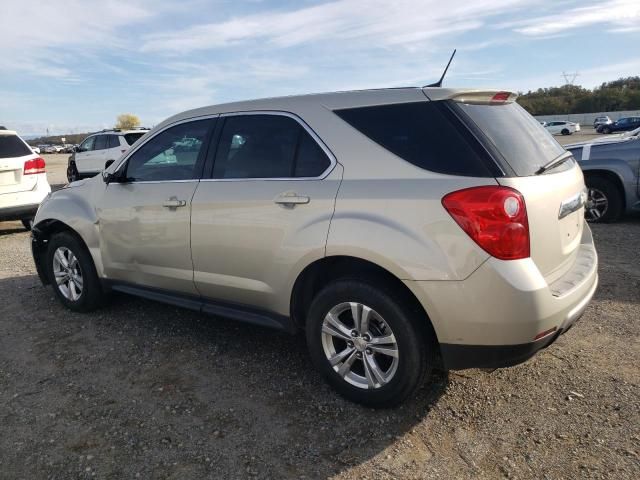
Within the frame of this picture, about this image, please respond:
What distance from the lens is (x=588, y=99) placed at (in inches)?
2788

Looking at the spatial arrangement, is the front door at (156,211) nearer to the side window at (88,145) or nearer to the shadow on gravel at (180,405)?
the shadow on gravel at (180,405)

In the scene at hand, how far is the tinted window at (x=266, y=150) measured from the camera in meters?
3.05

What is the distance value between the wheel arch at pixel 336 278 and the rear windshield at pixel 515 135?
0.85 meters

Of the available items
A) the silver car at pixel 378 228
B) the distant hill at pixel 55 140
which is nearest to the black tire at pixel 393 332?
the silver car at pixel 378 228

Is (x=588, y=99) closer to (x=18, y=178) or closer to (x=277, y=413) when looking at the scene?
(x=18, y=178)

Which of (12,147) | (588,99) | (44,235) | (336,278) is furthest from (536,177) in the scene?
→ (588,99)

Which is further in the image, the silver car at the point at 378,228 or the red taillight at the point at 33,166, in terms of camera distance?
the red taillight at the point at 33,166

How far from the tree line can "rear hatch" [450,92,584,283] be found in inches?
2835

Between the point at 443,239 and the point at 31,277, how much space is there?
5.27 meters

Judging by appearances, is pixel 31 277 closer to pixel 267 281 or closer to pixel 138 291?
pixel 138 291

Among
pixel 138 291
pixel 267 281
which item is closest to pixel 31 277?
pixel 138 291

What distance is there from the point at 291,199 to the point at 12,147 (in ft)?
22.6

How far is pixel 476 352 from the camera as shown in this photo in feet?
8.32

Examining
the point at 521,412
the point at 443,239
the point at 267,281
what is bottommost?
the point at 521,412
